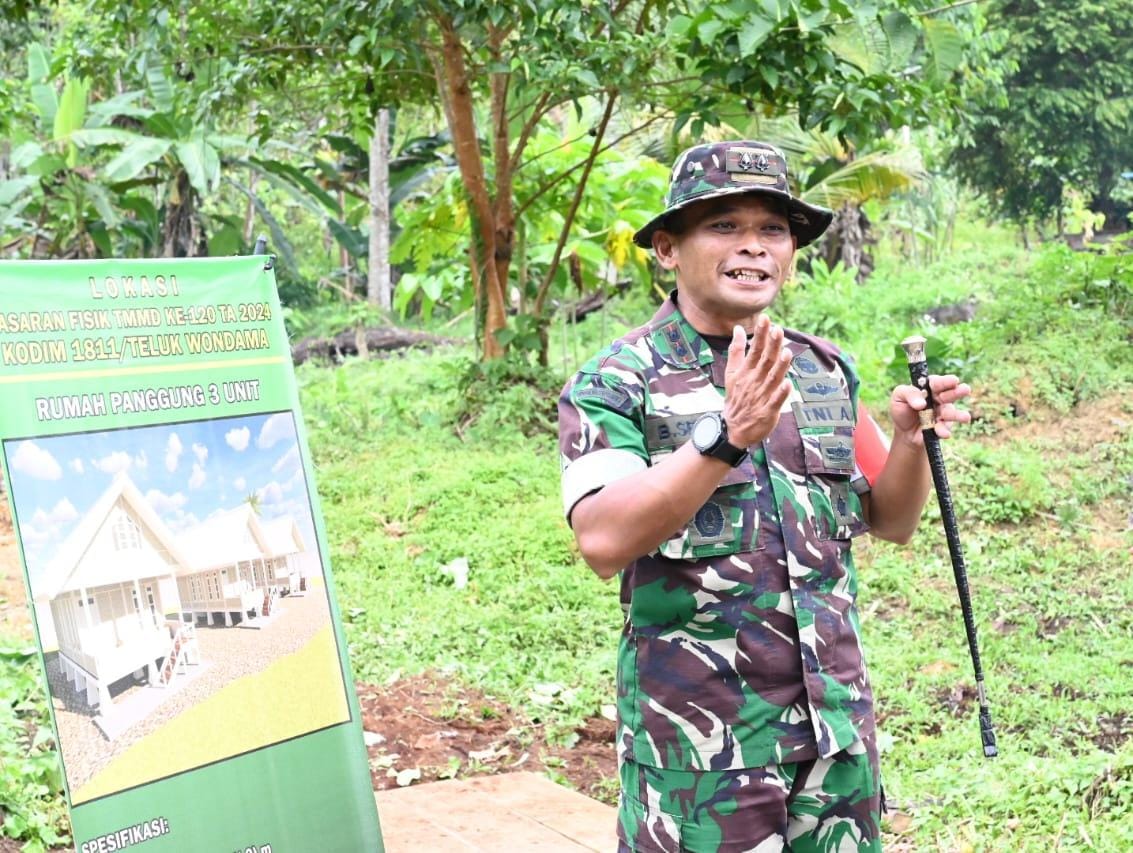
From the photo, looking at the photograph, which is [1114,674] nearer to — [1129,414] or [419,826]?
[419,826]

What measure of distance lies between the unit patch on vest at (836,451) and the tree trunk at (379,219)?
12617 millimetres

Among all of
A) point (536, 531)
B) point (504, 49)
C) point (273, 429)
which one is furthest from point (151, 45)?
point (273, 429)

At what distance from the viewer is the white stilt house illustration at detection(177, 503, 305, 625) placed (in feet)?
9.09

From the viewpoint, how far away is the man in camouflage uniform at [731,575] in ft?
6.62

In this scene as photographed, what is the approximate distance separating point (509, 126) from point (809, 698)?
23.2 feet

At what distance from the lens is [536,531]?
7020 mm

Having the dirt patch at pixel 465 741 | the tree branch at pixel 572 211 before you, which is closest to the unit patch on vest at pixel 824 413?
the dirt patch at pixel 465 741

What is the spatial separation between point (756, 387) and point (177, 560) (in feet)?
4.78

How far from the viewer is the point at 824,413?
2.18 metres

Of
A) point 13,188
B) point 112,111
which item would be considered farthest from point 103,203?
point 112,111

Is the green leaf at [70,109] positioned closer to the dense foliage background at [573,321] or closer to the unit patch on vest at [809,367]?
the dense foliage background at [573,321]

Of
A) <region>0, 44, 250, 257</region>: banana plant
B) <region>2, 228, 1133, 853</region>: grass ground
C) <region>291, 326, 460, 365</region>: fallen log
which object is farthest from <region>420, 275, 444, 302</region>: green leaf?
<region>291, 326, 460, 365</region>: fallen log

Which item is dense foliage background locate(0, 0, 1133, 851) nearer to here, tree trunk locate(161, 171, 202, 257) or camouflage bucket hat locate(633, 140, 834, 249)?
tree trunk locate(161, 171, 202, 257)

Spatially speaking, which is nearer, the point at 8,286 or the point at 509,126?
the point at 8,286
